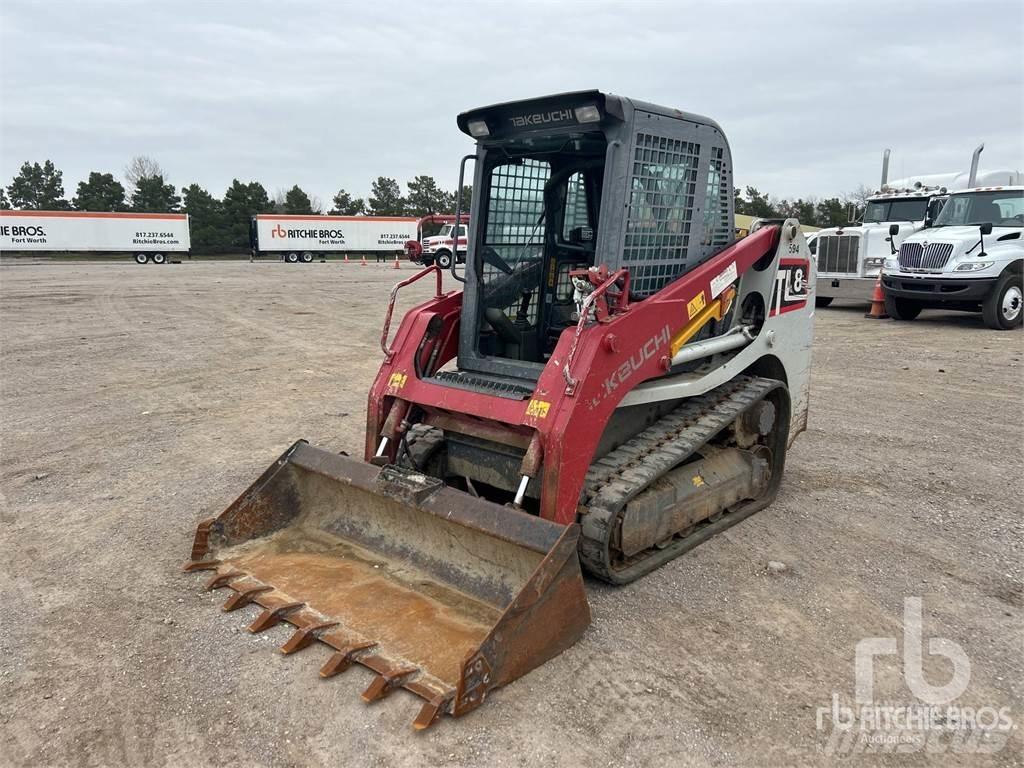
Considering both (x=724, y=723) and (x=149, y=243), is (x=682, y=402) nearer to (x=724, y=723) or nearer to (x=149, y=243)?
(x=724, y=723)

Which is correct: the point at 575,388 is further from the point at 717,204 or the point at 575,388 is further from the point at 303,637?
the point at 717,204

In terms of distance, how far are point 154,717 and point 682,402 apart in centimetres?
336

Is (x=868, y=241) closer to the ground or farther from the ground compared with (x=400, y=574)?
farther from the ground

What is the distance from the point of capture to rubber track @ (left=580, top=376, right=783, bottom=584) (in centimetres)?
369

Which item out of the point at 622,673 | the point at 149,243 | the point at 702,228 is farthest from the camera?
the point at 149,243

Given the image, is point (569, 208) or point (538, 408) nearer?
point (538, 408)

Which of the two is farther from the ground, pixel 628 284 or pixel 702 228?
pixel 702 228

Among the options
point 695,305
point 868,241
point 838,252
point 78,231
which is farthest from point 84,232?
point 695,305

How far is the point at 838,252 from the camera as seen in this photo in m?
16.8

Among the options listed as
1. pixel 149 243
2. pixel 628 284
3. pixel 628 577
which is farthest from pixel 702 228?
pixel 149 243

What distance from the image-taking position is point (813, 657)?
3.33m

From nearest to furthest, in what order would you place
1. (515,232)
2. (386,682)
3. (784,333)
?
(386,682) < (515,232) < (784,333)

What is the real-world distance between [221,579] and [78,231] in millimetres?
40447

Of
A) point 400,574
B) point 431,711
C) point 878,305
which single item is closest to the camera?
point 431,711
